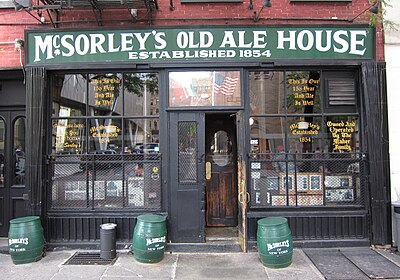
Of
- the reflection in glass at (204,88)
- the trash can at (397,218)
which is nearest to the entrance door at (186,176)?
the reflection in glass at (204,88)

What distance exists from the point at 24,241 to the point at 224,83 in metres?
4.63

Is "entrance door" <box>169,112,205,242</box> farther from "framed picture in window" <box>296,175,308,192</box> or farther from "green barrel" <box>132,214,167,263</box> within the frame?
"framed picture in window" <box>296,175,308,192</box>

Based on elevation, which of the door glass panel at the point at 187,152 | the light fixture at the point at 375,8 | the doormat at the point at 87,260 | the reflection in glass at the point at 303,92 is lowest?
the doormat at the point at 87,260

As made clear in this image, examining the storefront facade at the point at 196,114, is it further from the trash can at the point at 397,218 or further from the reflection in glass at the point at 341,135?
the trash can at the point at 397,218

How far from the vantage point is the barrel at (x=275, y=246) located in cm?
529

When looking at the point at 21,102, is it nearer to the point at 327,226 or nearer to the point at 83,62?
the point at 83,62

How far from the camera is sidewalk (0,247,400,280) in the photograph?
5.08 metres

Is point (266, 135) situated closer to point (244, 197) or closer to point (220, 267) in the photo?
point (244, 197)

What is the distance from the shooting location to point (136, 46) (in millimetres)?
6426

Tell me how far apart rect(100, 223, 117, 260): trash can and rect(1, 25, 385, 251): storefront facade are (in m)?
0.52

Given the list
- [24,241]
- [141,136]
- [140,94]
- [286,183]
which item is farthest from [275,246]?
[24,241]

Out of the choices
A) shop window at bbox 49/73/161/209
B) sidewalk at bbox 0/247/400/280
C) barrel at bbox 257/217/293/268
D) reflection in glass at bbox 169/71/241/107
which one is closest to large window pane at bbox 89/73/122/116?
shop window at bbox 49/73/161/209

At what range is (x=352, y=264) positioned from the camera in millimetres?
5465

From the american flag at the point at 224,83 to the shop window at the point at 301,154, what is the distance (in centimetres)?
39
